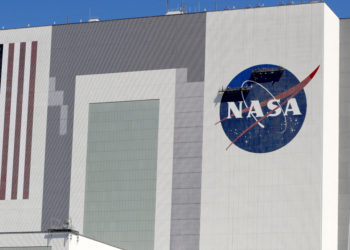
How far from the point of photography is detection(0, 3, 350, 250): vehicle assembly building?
324 feet

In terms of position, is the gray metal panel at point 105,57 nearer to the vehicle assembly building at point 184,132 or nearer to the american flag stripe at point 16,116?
the vehicle assembly building at point 184,132

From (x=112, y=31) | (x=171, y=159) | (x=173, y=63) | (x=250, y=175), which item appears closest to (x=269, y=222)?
(x=250, y=175)

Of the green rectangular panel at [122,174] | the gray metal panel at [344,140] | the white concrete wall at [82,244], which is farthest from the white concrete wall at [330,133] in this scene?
the white concrete wall at [82,244]

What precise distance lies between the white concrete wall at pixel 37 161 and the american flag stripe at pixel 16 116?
0.58 metres

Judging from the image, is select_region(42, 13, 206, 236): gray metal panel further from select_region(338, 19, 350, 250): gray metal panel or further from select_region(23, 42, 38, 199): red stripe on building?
select_region(338, 19, 350, 250): gray metal panel

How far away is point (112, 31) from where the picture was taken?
10994 centimetres

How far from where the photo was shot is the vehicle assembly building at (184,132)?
3893 inches

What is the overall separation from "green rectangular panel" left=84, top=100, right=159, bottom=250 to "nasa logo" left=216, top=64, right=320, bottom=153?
324 inches

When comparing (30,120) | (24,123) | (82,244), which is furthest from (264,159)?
(24,123)

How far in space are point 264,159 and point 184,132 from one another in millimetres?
8892

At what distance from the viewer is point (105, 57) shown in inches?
4313

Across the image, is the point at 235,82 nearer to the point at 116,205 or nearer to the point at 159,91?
the point at 159,91

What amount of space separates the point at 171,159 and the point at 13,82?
20948 millimetres

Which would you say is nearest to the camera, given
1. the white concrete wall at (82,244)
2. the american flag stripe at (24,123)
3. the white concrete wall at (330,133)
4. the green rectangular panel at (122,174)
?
the white concrete wall at (82,244)
